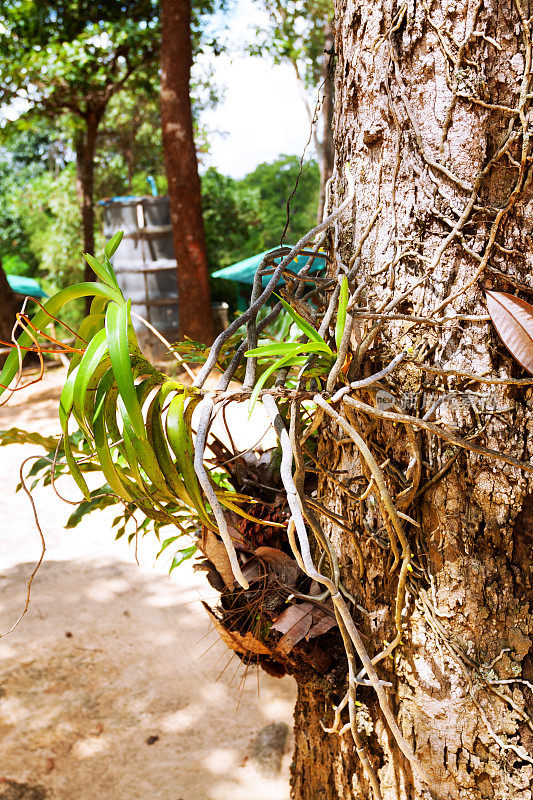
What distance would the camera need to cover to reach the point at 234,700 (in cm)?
247

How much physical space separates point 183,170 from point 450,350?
19.2ft

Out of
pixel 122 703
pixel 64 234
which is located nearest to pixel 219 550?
pixel 122 703

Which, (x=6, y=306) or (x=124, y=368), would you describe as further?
(x=6, y=306)

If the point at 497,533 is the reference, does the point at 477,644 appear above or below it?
below

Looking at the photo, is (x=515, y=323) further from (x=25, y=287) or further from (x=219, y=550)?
(x=25, y=287)

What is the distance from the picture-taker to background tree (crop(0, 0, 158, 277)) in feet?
25.0

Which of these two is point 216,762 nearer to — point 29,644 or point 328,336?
point 29,644

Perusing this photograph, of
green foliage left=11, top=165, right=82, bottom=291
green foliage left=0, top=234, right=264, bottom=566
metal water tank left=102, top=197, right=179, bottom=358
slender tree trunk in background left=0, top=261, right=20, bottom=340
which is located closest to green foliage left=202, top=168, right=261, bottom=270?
metal water tank left=102, top=197, right=179, bottom=358

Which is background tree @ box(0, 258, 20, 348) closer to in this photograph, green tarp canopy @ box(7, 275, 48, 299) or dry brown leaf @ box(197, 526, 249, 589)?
green tarp canopy @ box(7, 275, 48, 299)

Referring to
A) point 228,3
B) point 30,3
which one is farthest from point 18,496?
point 228,3

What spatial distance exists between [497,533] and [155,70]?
30.2ft

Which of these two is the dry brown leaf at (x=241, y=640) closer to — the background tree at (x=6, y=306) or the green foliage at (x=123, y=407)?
the green foliage at (x=123, y=407)

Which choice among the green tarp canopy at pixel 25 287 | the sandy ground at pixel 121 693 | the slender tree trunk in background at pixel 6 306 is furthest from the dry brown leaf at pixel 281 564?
the green tarp canopy at pixel 25 287

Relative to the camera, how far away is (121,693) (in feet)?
7.92
